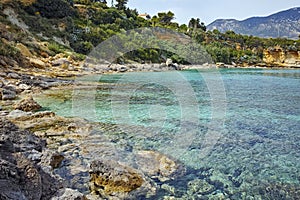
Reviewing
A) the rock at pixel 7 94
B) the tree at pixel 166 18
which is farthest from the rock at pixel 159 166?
the tree at pixel 166 18

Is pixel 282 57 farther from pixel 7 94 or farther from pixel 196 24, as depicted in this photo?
pixel 7 94

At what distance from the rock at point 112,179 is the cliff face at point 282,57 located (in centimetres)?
7647

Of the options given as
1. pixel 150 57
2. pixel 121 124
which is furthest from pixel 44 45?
pixel 121 124

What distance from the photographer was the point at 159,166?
20.8 feet

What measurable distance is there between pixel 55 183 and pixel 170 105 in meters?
10.7

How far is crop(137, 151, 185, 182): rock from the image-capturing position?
5.91m

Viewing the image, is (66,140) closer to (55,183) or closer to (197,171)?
(55,183)

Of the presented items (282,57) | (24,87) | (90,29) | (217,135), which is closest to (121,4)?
(90,29)

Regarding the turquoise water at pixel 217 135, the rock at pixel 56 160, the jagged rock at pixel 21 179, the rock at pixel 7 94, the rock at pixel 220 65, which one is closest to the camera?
the jagged rock at pixel 21 179

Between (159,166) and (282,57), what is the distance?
78.4m

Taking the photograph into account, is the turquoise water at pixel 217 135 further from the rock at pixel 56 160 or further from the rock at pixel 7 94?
the rock at pixel 56 160

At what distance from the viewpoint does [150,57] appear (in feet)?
183

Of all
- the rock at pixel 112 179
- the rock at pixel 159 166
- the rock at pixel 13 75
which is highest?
the rock at pixel 13 75

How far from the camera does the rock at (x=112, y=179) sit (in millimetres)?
5129
